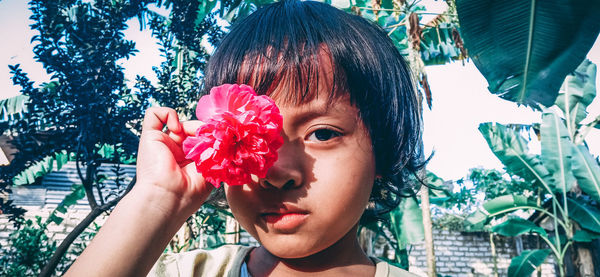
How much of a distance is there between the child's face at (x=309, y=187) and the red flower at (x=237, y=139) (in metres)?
0.11

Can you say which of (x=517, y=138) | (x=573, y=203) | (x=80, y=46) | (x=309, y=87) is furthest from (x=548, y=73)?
(x=573, y=203)

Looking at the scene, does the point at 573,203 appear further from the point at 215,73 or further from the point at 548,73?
the point at 215,73

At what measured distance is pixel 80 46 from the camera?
2.77 m

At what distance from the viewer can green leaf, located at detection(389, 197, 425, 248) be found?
510 centimetres

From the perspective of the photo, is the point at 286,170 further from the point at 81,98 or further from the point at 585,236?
the point at 585,236

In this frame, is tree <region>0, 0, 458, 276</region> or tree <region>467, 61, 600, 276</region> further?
tree <region>467, 61, 600, 276</region>

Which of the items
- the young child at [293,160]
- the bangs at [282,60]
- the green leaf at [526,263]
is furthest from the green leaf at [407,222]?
the bangs at [282,60]

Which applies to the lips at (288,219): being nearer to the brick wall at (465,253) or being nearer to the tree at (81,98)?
the tree at (81,98)

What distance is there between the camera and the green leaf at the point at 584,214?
18.9 feet

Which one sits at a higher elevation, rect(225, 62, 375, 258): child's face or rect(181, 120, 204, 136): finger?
rect(181, 120, 204, 136): finger

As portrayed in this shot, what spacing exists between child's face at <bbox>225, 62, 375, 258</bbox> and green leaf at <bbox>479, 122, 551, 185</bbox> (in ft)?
17.6

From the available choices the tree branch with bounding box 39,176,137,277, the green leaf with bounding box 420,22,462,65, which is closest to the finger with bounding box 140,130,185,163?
the tree branch with bounding box 39,176,137,277

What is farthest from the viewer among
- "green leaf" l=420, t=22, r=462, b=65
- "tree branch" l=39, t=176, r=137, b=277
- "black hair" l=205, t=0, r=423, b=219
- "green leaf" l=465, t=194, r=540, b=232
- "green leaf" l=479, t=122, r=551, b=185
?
"green leaf" l=420, t=22, r=462, b=65

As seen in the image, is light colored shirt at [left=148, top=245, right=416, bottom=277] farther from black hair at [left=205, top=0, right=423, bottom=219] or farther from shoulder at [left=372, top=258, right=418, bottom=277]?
black hair at [left=205, top=0, right=423, bottom=219]
